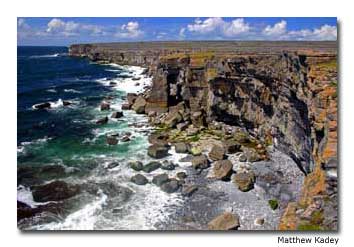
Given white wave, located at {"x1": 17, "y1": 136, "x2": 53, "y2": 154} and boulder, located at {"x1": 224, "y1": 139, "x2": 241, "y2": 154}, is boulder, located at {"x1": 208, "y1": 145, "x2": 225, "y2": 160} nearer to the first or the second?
boulder, located at {"x1": 224, "y1": 139, "x2": 241, "y2": 154}

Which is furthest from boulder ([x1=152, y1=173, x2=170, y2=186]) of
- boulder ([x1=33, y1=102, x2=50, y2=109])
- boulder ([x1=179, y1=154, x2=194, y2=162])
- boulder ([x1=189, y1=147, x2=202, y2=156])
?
boulder ([x1=33, y1=102, x2=50, y2=109])

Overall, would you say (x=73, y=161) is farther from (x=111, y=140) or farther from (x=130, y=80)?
(x=130, y=80)

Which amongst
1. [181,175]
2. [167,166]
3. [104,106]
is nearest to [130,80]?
[104,106]

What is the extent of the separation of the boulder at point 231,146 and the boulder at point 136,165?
8.34 feet

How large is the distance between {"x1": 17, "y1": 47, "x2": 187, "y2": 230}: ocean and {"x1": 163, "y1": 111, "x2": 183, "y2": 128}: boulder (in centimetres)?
131

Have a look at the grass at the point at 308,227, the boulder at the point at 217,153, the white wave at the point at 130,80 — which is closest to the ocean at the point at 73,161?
the boulder at the point at 217,153

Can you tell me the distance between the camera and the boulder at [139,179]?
9.98 meters

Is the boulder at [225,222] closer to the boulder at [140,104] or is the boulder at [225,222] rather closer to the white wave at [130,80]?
the boulder at [140,104]

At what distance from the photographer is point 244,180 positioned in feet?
35.7
